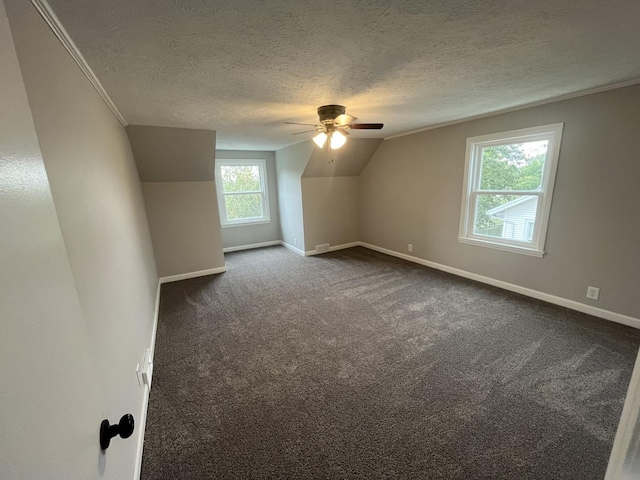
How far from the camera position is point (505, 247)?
3336 mm

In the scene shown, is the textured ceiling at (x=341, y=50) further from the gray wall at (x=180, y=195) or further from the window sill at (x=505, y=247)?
the window sill at (x=505, y=247)

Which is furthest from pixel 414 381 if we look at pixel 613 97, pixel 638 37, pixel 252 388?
pixel 613 97

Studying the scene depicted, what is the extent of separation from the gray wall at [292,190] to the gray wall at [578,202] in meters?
2.02

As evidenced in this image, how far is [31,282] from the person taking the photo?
46 cm

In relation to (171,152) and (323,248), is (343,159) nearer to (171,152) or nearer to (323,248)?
(323,248)

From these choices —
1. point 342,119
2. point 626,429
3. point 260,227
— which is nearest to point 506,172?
point 342,119

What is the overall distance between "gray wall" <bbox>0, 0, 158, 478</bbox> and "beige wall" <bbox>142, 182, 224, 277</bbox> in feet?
5.87

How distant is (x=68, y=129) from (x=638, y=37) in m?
2.96

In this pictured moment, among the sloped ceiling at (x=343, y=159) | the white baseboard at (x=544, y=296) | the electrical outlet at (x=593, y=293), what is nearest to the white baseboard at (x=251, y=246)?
the sloped ceiling at (x=343, y=159)

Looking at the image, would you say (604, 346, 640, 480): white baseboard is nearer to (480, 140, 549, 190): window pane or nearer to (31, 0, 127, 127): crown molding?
(31, 0, 127, 127): crown molding

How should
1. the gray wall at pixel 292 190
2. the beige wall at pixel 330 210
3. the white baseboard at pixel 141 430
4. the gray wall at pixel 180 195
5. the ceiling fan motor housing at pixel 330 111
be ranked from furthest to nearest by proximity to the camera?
1. the beige wall at pixel 330 210
2. the gray wall at pixel 292 190
3. the gray wall at pixel 180 195
4. the ceiling fan motor housing at pixel 330 111
5. the white baseboard at pixel 141 430

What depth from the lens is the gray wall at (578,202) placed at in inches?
94.3

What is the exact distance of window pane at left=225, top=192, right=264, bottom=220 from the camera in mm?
5602

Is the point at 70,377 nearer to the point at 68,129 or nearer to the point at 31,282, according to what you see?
the point at 31,282
